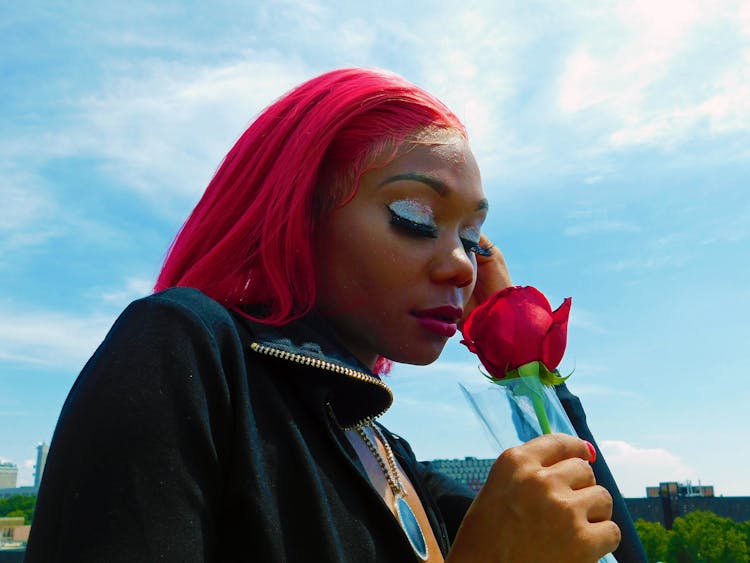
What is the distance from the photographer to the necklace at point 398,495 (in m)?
2.39

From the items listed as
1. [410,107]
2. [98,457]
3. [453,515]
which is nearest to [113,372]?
[98,457]

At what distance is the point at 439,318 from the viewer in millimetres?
2598

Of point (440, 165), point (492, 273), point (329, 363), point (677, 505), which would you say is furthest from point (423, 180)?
point (677, 505)

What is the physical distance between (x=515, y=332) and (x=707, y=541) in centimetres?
6484

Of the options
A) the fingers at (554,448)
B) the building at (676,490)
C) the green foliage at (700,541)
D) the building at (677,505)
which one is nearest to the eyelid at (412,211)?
the fingers at (554,448)

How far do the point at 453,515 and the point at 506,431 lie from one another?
2.70ft

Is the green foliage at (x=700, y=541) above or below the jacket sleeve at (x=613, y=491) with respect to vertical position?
above

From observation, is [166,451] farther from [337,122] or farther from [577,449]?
[337,122]

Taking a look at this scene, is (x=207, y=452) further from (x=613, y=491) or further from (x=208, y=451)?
(x=613, y=491)

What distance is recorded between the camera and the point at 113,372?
168cm

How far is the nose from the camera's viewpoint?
254cm

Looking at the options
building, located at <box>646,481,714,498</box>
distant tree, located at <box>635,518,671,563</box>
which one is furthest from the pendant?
building, located at <box>646,481,714,498</box>

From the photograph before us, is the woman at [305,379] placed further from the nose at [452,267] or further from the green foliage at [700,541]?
the green foliage at [700,541]

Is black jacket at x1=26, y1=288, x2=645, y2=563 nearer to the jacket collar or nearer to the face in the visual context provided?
the jacket collar
